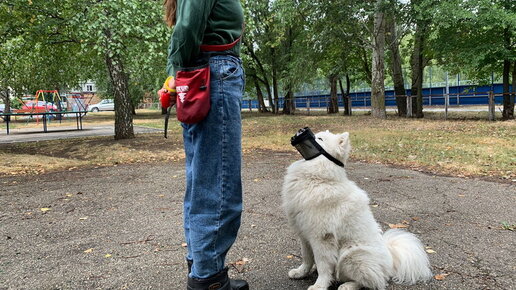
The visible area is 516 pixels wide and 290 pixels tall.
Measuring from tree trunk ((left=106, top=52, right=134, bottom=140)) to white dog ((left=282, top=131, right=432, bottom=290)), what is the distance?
10.4 m

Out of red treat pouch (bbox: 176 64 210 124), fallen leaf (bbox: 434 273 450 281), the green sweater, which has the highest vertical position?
the green sweater

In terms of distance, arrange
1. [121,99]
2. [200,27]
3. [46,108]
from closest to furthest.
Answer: [200,27]
[121,99]
[46,108]

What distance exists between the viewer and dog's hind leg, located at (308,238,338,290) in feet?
8.02

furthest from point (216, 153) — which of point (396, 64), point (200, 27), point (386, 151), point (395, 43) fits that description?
point (396, 64)

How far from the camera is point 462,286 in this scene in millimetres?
2656

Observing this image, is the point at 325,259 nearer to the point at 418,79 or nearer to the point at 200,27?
the point at 200,27

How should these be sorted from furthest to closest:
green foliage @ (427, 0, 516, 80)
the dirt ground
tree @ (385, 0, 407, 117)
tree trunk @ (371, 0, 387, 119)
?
tree trunk @ (371, 0, 387, 119), tree @ (385, 0, 407, 117), green foliage @ (427, 0, 516, 80), the dirt ground

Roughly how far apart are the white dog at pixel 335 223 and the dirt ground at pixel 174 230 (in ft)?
1.20

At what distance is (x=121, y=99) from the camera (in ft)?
40.1

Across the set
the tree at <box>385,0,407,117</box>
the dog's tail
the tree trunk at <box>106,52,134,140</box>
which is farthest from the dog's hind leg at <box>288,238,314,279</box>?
the tree at <box>385,0,407,117</box>

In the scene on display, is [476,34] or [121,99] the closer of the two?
[121,99]

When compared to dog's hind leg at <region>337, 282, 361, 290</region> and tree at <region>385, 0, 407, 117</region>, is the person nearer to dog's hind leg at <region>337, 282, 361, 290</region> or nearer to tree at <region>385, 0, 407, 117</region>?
dog's hind leg at <region>337, 282, 361, 290</region>

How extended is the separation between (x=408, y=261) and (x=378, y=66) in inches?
621

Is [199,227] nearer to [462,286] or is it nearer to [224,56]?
[224,56]
